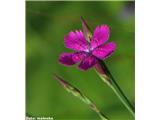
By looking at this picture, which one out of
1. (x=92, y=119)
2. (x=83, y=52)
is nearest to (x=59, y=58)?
(x=83, y=52)

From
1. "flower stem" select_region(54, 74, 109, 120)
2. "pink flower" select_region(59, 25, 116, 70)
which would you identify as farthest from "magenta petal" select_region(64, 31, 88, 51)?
"flower stem" select_region(54, 74, 109, 120)

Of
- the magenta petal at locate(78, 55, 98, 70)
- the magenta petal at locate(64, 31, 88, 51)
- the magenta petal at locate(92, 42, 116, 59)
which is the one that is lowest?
the magenta petal at locate(78, 55, 98, 70)

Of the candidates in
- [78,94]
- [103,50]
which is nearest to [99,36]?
[103,50]

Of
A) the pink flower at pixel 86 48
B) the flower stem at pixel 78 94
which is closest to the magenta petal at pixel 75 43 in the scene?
the pink flower at pixel 86 48

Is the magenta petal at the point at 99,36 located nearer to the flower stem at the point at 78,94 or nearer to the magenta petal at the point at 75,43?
the magenta petal at the point at 75,43

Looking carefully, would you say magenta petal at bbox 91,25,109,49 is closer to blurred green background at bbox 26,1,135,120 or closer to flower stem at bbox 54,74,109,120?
blurred green background at bbox 26,1,135,120
